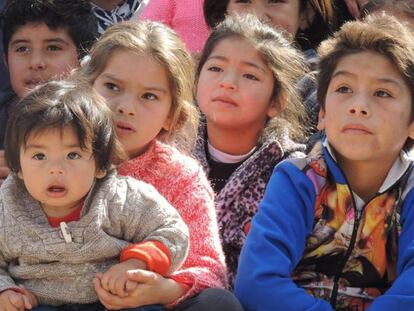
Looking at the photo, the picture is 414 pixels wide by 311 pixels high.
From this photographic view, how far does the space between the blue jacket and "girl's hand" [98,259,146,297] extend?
351 mm

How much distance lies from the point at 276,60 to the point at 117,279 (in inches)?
43.9

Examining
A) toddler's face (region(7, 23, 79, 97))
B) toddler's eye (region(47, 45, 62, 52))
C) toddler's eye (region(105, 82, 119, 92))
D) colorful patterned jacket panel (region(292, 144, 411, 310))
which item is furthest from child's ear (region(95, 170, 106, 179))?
toddler's eye (region(47, 45, 62, 52))

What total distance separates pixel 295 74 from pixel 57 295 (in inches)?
50.7

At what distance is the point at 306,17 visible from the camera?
3.68 meters

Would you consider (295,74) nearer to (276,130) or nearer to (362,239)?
(276,130)

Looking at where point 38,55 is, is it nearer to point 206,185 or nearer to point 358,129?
point 206,185

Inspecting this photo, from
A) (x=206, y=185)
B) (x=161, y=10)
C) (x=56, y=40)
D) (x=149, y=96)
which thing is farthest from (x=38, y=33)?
(x=206, y=185)

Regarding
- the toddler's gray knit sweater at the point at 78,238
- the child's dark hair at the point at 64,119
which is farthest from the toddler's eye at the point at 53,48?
the toddler's gray knit sweater at the point at 78,238

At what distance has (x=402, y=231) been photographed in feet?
7.66

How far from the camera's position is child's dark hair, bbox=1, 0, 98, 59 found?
10.9 ft

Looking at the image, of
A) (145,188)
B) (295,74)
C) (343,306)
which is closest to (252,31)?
(295,74)

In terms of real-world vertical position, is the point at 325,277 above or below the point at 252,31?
below

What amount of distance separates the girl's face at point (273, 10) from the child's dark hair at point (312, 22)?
0.10 m

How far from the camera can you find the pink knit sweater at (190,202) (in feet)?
7.69
